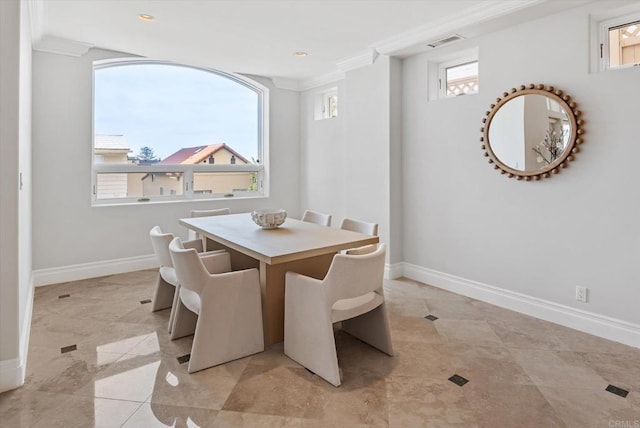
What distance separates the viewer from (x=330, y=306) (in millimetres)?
2199

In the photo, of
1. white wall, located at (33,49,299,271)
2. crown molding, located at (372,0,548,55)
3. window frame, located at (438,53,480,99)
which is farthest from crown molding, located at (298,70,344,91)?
white wall, located at (33,49,299,271)

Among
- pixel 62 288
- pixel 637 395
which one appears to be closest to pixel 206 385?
pixel 637 395

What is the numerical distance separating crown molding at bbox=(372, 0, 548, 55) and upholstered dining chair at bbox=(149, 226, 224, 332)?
9.01ft

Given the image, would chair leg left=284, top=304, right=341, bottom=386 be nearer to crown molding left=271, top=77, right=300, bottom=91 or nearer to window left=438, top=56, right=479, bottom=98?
window left=438, top=56, right=479, bottom=98

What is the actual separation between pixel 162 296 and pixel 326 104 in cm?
363

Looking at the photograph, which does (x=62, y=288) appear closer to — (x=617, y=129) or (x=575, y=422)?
(x=575, y=422)

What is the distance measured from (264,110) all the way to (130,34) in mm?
2244

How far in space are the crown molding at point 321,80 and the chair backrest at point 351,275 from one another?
352 cm

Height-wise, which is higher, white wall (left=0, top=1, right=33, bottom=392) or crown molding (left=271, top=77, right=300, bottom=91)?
crown molding (left=271, top=77, right=300, bottom=91)

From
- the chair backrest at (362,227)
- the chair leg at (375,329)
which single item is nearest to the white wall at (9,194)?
the chair leg at (375,329)

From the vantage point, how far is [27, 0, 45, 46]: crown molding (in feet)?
9.87

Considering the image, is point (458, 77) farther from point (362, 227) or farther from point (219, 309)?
point (219, 309)

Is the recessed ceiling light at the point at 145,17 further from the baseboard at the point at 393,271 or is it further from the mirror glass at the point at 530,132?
the baseboard at the point at 393,271

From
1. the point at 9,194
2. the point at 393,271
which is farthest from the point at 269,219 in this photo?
the point at 393,271
